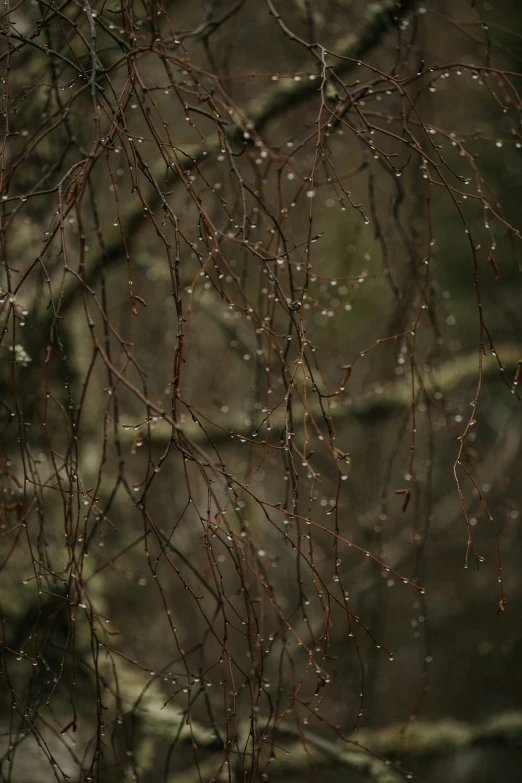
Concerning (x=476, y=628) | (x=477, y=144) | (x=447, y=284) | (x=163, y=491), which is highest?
(x=477, y=144)

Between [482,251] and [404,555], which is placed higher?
[482,251]

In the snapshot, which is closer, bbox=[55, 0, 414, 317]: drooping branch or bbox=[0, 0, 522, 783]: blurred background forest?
bbox=[55, 0, 414, 317]: drooping branch

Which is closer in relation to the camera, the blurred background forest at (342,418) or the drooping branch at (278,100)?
the drooping branch at (278,100)

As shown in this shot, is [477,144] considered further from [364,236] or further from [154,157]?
[154,157]

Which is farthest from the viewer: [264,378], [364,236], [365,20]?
[364,236]

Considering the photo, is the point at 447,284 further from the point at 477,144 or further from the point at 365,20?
the point at 365,20

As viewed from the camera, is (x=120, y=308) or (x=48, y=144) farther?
(x=120, y=308)

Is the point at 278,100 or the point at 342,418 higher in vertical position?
the point at 278,100

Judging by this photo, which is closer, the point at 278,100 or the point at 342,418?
the point at 278,100

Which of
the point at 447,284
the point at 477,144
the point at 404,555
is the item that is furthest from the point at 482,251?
the point at 404,555

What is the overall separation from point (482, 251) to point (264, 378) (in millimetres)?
694

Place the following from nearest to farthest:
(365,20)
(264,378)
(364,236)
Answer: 1. (365,20)
2. (264,378)
3. (364,236)

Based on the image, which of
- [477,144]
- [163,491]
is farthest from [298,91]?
[163,491]

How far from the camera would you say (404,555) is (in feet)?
6.77
